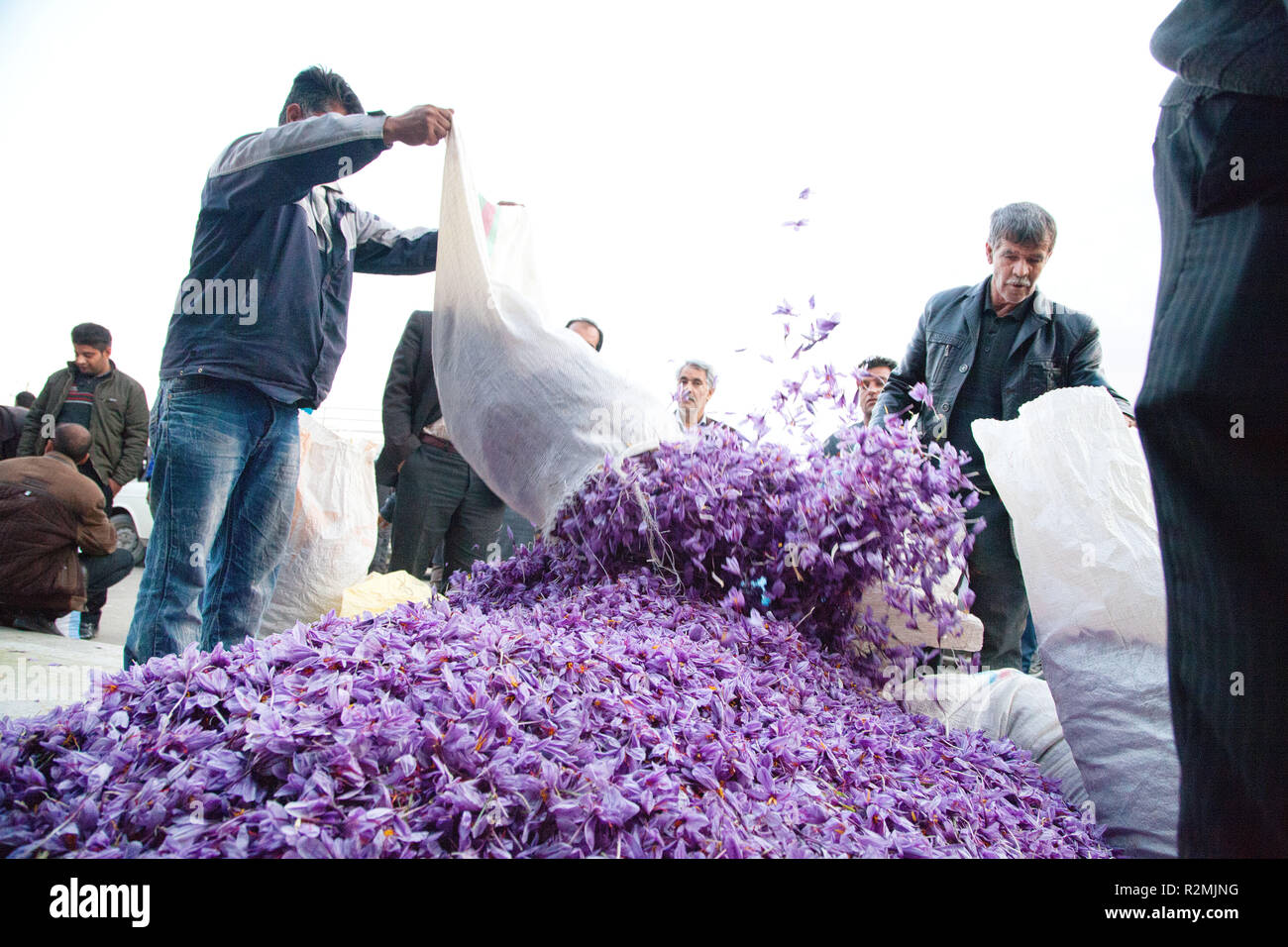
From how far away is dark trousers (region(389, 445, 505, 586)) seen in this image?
2912mm

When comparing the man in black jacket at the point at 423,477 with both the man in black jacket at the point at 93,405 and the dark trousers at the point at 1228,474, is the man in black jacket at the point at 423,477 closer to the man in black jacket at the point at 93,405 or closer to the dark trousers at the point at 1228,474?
the man in black jacket at the point at 93,405

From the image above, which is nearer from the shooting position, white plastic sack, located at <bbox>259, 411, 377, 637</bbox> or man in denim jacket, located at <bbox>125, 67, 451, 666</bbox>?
man in denim jacket, located at <bbox>125, 67, 451, 666</bbox>

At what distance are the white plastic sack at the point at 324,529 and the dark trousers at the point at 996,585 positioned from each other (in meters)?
2.04

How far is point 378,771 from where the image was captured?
0.72 meters

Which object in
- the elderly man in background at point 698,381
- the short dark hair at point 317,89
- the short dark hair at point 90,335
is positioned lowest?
the elderly man in background at point 698,381

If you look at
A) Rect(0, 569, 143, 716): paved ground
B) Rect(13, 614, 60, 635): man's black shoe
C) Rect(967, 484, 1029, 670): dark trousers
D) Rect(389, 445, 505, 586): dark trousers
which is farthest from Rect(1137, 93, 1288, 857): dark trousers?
Rect(13, 614, 60, 635): man's black shoe

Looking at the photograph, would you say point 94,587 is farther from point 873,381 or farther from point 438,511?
point 873,381

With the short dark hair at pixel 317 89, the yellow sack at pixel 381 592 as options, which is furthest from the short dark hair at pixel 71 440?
the short dark hair at pixel 317 89

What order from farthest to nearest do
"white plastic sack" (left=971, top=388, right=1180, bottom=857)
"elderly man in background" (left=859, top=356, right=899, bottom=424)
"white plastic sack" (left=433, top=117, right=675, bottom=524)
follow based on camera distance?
"elderly man in background" (left=859, top=356, right=899, bottom=424) → "white plastic sack" (left=433, top=117, right=675, bottom=524) → "white plastic sack" (left=971, top=388, right=1180, bottom=857)

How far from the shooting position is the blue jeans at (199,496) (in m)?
1.81
